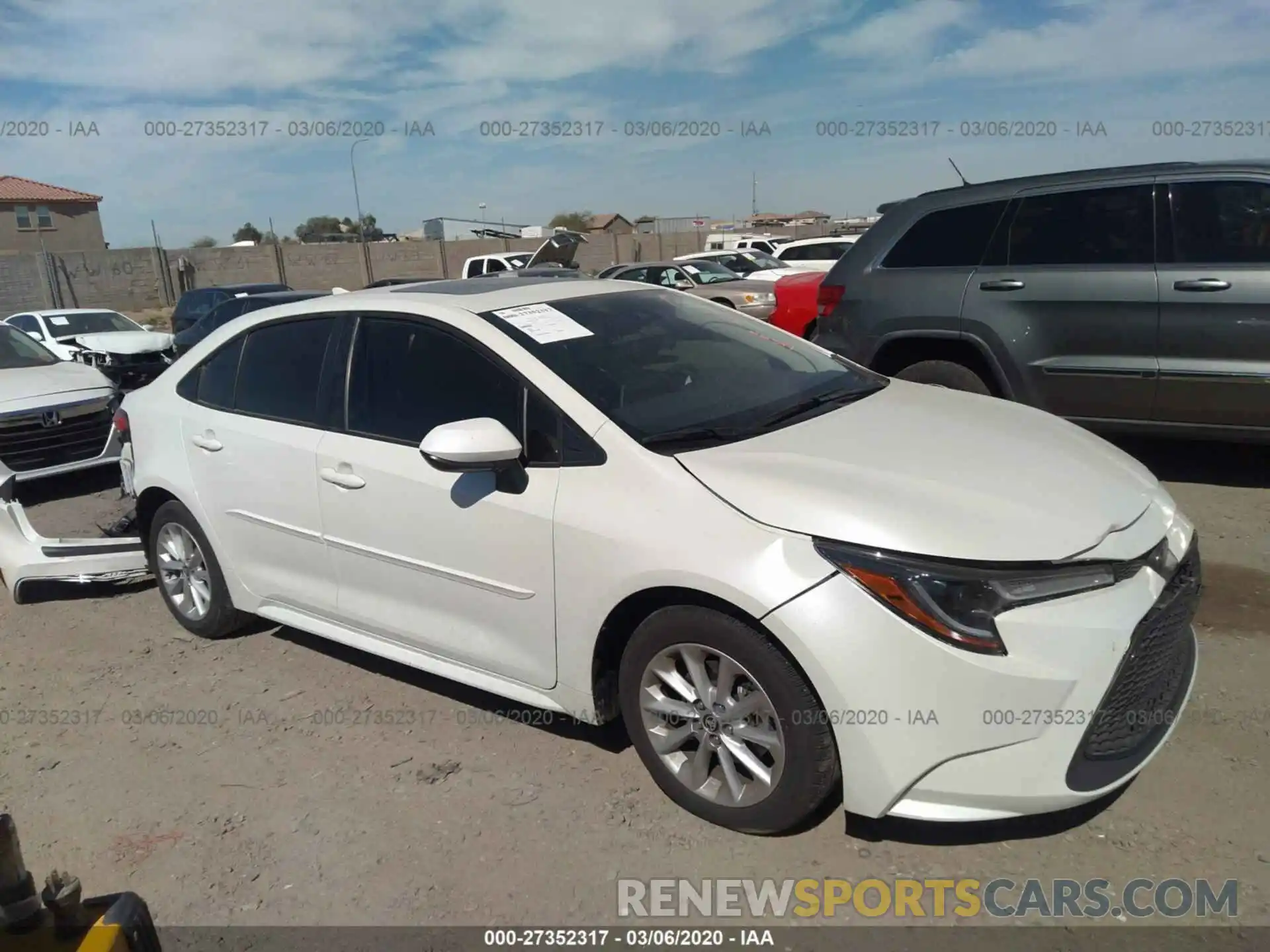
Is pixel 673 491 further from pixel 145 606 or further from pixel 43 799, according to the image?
pixel 145 606

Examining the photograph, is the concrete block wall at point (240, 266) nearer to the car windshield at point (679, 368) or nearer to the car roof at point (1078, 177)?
the car roof at point (1078, 177)

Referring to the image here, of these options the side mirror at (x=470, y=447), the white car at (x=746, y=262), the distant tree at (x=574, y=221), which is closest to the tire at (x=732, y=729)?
the side mirror at (x=470, y=447)

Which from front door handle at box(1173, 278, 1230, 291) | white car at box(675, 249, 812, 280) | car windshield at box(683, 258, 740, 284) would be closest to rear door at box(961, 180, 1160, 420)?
front door handle at box(1173, 278, 1230, 291)

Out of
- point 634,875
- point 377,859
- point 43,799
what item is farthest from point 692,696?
point 43,799

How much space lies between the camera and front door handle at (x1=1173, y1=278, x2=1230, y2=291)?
5016 mm

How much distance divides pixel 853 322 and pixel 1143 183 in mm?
1798

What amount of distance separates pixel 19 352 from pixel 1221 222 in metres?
8.94

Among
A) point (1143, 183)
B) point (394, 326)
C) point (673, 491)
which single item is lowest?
point (673, 491)

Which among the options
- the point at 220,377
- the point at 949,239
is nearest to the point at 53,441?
the point at 220,377

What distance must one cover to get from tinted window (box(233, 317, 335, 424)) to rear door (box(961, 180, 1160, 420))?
3.85m

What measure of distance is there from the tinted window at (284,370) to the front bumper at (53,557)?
136 centimetres

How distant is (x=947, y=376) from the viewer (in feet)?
19.1

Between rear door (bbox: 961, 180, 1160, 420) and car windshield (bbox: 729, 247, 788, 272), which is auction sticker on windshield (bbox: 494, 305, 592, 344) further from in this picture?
car windshield (bbox: 729, 247, 788, 272)

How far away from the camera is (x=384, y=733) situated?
3.56m
